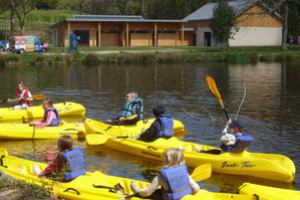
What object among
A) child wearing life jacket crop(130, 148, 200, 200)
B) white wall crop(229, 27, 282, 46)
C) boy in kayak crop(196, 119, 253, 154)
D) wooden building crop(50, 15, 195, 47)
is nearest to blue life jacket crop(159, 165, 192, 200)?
child wearing life jacket crop(130, 148, 200, 200)

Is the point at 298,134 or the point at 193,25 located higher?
the point at 193,25

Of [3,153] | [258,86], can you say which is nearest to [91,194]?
[3,153]

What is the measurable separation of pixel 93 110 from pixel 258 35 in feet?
136

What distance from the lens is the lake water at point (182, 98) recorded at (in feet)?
35.0

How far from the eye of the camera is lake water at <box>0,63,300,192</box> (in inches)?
420

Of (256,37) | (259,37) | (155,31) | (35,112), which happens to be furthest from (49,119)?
(259,37)

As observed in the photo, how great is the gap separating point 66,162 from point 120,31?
154 feet

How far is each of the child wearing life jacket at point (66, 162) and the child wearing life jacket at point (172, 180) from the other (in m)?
1.17

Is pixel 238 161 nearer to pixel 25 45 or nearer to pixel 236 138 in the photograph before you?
pixel 236 138

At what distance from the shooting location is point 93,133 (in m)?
12.2

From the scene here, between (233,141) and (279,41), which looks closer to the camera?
(233,141)

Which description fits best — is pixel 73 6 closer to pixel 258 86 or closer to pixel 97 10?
pixel 97 10

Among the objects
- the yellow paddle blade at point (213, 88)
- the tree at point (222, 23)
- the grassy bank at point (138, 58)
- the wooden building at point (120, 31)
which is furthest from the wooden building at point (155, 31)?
the yellow paddle blade at point (213, 88)

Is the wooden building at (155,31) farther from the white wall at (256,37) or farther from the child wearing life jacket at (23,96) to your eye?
the child wearing life jacket at (23,96)
